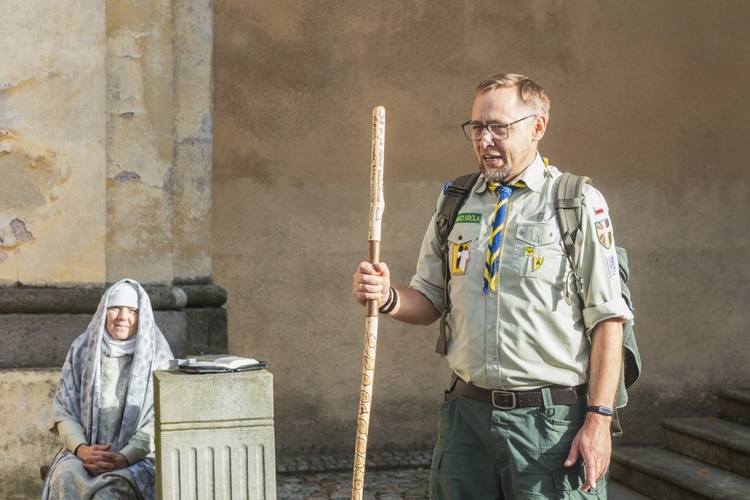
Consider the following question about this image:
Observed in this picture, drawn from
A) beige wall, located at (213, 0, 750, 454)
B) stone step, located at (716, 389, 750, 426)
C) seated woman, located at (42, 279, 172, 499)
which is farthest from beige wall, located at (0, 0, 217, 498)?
stone step, located at (716, 389, 750, 426)

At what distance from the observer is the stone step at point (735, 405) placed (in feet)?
21.6

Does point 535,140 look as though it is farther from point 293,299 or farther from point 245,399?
point 293,299

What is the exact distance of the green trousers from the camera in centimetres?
306

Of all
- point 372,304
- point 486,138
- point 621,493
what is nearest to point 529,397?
point 372,304

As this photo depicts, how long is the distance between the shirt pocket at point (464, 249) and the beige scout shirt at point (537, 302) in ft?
0.05

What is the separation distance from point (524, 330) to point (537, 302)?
0.29 ft

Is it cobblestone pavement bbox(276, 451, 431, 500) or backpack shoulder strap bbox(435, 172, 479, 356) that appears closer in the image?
backpack shoulder strap bbox(435, 172, 479, 356)

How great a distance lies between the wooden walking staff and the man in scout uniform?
6 centimetres

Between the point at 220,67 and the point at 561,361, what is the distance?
4629 mm

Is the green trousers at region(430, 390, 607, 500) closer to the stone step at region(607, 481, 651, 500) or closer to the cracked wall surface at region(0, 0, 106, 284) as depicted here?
the cracked wall surface at region(0, 0, 106, 284)

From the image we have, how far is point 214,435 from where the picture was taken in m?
4.08

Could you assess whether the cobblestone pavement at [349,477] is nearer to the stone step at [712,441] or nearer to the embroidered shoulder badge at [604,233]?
the stone step at [712,441]

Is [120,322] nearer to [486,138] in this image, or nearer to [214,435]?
[214,435]

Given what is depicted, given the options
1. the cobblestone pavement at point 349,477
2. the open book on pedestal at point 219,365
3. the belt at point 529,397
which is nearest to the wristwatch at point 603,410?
the belt at point 529,397
